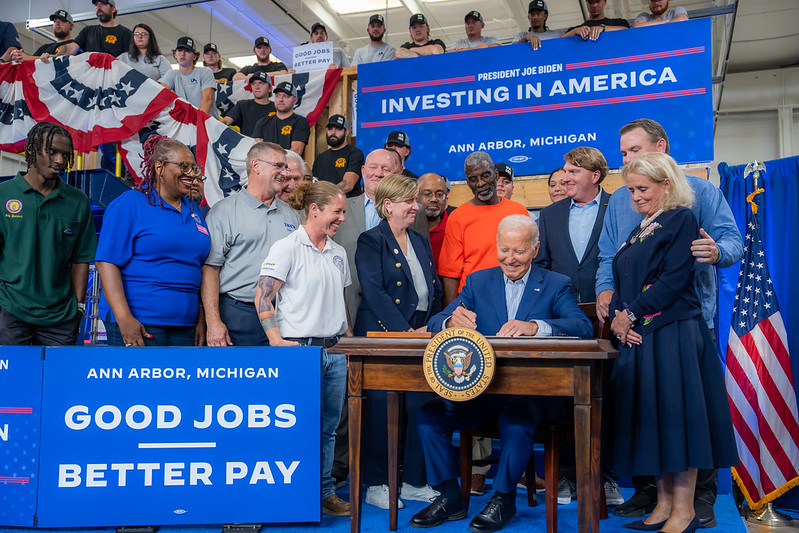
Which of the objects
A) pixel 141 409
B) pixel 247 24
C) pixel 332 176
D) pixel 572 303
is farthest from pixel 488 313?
pixel 247 24

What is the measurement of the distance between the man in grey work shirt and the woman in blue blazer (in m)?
0.48

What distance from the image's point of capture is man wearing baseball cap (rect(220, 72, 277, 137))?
664 cm

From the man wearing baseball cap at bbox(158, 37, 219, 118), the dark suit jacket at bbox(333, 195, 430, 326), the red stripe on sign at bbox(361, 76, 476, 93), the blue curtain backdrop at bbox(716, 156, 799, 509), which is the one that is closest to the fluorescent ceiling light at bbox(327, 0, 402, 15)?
the man wearing baseball cap at bbox(158, 37, 219, 118)

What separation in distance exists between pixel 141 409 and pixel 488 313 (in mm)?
1493

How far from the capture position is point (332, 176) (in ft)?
18.5

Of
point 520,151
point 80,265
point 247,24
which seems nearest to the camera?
point 80,265

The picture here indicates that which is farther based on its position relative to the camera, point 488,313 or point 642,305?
point 488,313

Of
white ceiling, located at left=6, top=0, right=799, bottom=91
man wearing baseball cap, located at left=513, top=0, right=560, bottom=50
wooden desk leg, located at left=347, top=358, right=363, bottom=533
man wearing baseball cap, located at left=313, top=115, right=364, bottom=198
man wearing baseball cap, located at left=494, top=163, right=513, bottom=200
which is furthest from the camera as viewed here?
white ceiling, located at left=6, top=0, right=799, bottom=91

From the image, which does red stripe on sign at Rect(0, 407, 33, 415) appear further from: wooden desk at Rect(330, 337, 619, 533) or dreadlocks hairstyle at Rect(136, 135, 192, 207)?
wooden desk at Rect(330, 337, 619, 533)

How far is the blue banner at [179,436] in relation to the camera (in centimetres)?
267

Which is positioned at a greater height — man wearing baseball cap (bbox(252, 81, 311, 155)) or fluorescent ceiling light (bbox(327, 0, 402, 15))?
fluorescent ceiling light (bbox(327, 0, 402, 15))

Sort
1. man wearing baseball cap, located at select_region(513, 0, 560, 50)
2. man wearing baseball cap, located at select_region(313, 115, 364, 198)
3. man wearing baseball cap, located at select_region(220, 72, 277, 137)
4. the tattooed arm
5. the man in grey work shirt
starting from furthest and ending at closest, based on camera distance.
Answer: man wearing baseball cap, located at select_region(220, 72, 277, 137)
man wearing baseball cap, located at select_region(513, 0, 560, 50)
man wearing baseball cap, located at select_region(313, 115, 364, 198)
the man in grey work shirt
the tattooed arm

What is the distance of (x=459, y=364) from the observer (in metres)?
2.33

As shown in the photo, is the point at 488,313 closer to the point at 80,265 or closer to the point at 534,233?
the point at 534,233
